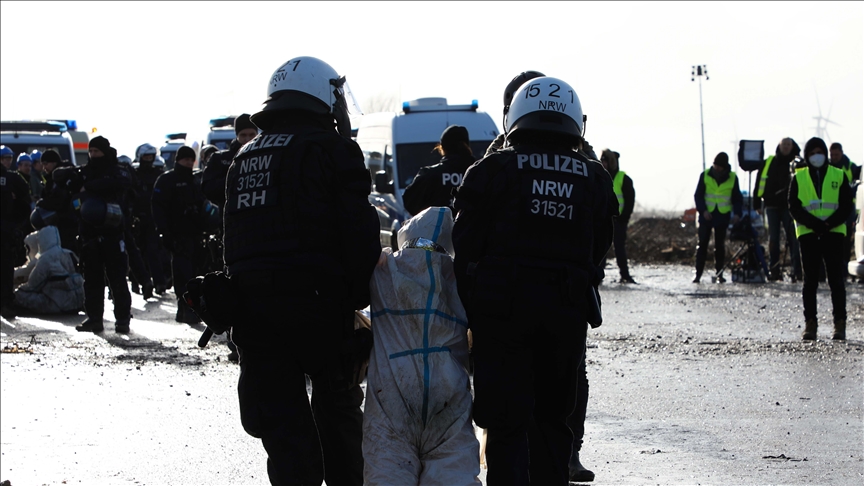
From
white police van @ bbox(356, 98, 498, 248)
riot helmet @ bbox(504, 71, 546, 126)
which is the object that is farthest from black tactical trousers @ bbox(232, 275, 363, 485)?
white police van @ bbox(356, 98, 498, 248)

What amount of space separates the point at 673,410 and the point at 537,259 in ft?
10.1

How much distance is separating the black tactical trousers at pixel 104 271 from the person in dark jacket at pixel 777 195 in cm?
961

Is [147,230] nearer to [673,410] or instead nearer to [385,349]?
[673,410]

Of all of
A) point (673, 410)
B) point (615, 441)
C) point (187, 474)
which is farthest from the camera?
point (673, 410)

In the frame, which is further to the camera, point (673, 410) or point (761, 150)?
point (761, 150)

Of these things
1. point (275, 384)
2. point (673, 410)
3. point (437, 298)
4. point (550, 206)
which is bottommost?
point (673, 410)

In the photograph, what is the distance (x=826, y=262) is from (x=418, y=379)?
266 inches

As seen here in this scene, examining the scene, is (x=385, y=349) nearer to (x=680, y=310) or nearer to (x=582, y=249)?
(x=582, y=249)

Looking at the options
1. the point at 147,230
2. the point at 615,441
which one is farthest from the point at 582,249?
the point at 147,230

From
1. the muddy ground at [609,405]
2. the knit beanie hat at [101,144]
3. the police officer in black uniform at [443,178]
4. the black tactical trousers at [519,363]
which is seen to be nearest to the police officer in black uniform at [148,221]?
the muddy ground at [609,405]

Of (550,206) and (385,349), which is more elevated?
(550,206)

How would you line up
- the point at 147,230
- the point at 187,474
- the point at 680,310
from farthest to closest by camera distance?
the point at 147,230 < the point at 680,310 < the point at 187,474

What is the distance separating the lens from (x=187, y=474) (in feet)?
18.4

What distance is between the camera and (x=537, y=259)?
451 cm
